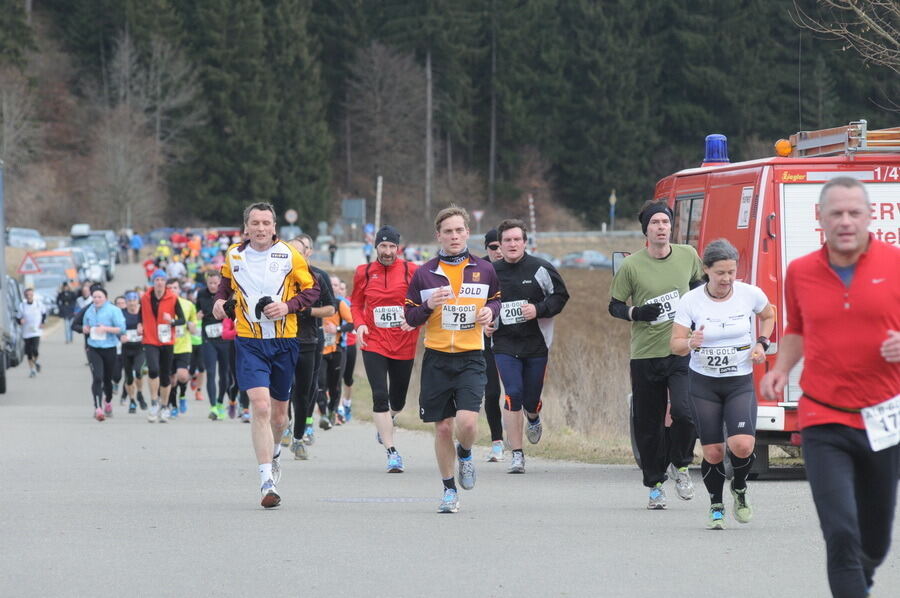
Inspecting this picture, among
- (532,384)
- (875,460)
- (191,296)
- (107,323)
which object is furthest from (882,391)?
(191,296)

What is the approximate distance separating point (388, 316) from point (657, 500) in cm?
373

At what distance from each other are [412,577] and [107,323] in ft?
47.3

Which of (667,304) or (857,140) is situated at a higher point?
(857,140)

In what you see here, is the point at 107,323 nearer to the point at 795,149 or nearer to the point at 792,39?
the point at 795,149

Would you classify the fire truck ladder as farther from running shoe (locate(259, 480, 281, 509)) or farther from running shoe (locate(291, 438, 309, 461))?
running shoe (locate(291, 438, 309, 461))

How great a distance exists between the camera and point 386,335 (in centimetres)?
1398

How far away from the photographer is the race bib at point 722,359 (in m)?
9.88

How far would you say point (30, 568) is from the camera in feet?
28.0

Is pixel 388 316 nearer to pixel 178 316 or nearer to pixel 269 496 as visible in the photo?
pixel 269 496

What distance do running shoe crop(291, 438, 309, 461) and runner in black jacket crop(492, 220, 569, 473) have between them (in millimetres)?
2344

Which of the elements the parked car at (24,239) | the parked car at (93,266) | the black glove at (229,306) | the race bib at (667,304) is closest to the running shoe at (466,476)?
the race bib at (667,304)

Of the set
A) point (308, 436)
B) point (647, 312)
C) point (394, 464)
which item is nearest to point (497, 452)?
point (394, 464)

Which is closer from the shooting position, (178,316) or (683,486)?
(683,486)

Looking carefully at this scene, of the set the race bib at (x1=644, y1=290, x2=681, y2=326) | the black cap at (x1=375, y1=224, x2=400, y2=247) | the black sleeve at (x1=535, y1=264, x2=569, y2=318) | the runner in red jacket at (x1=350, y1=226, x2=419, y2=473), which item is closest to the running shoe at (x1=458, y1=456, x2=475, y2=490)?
the race bib at (x1=644, y1=290, x2=681, y2=326)
